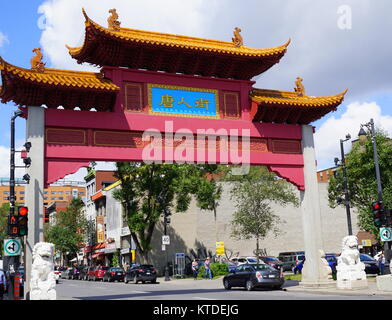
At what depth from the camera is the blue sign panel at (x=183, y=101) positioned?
2089cm

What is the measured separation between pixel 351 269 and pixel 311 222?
10.9 ft

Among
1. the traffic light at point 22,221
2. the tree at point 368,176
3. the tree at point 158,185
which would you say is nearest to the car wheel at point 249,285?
the traffic light at point 22,221

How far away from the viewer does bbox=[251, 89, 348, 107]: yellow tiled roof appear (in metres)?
22.2

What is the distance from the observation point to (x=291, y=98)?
2369cm

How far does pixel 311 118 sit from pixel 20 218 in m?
14.3

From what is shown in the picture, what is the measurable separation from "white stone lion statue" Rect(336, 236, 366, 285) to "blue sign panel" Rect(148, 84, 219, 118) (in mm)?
7802

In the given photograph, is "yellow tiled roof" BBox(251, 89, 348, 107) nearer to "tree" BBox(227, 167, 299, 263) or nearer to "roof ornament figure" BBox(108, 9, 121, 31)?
"roof ornament figure" BBox(108, 9, 121, 31)

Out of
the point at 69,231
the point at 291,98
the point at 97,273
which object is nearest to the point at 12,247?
the point at 291,98

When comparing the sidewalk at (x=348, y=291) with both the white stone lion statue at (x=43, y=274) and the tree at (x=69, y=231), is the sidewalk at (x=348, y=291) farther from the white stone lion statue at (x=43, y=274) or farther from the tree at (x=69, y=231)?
the tree at (x=69, y=231)

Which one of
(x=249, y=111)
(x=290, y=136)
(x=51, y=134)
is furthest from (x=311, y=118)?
(x=51, y=134)

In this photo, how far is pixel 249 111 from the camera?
22516 mm

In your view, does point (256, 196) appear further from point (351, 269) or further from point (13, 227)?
point (13, 227)

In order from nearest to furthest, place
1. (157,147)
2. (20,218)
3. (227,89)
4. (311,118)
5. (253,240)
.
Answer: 1. (20,218)
2. (157,147)
3. (227,89)
4. (311,118)
5. (253,240)
